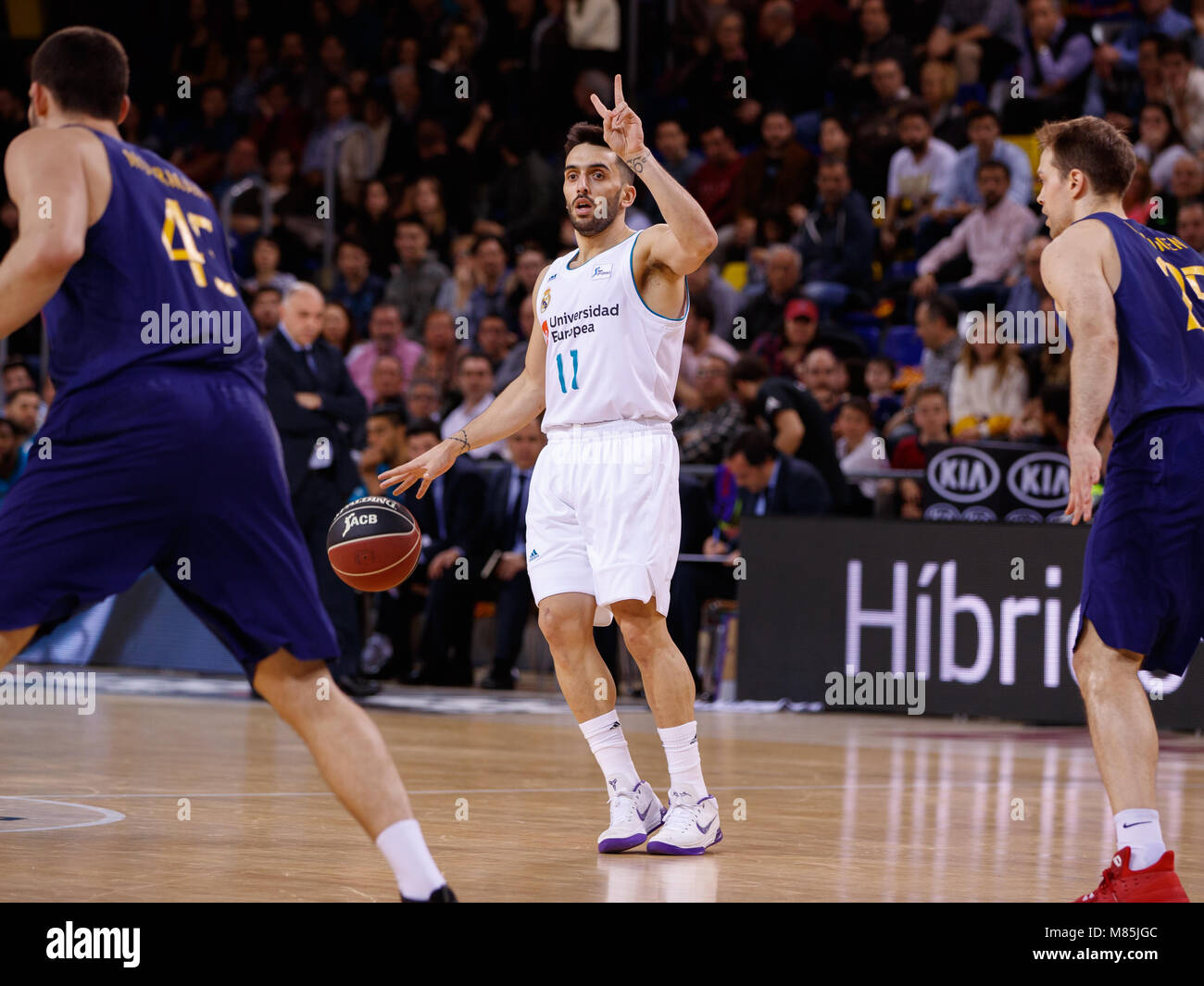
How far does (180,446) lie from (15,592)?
1.77 ft

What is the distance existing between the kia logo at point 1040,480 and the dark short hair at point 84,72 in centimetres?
836

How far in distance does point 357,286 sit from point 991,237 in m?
6.74

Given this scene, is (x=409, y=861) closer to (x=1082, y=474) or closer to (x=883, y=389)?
(x=1082, y=474)

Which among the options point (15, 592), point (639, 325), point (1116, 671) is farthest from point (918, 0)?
point (15, 592)

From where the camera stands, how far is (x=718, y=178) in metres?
17.9

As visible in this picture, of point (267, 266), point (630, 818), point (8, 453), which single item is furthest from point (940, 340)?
point (630, 818)

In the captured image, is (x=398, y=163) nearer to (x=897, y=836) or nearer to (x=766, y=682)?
(x=766, y=682)

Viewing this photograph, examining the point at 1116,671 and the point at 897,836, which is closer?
the point at 1116,671

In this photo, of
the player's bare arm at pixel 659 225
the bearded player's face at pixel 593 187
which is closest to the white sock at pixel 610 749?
the player's bare arm at pixel 659 225

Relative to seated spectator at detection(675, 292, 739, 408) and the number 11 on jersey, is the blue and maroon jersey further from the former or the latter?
seated spectator at detection(675, 292, 739, 408)

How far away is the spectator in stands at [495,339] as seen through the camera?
1609 cm

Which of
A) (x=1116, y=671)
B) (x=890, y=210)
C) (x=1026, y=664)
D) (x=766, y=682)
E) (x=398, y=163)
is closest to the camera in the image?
(x=1116, y=671)

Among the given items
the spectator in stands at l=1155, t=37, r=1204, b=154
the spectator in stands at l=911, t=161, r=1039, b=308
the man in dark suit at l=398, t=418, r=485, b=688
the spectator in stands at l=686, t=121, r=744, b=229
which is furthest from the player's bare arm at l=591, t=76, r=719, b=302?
the spectator in stands at l=686, t=121, r=744, b=229

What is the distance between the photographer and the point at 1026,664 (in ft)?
39.1
